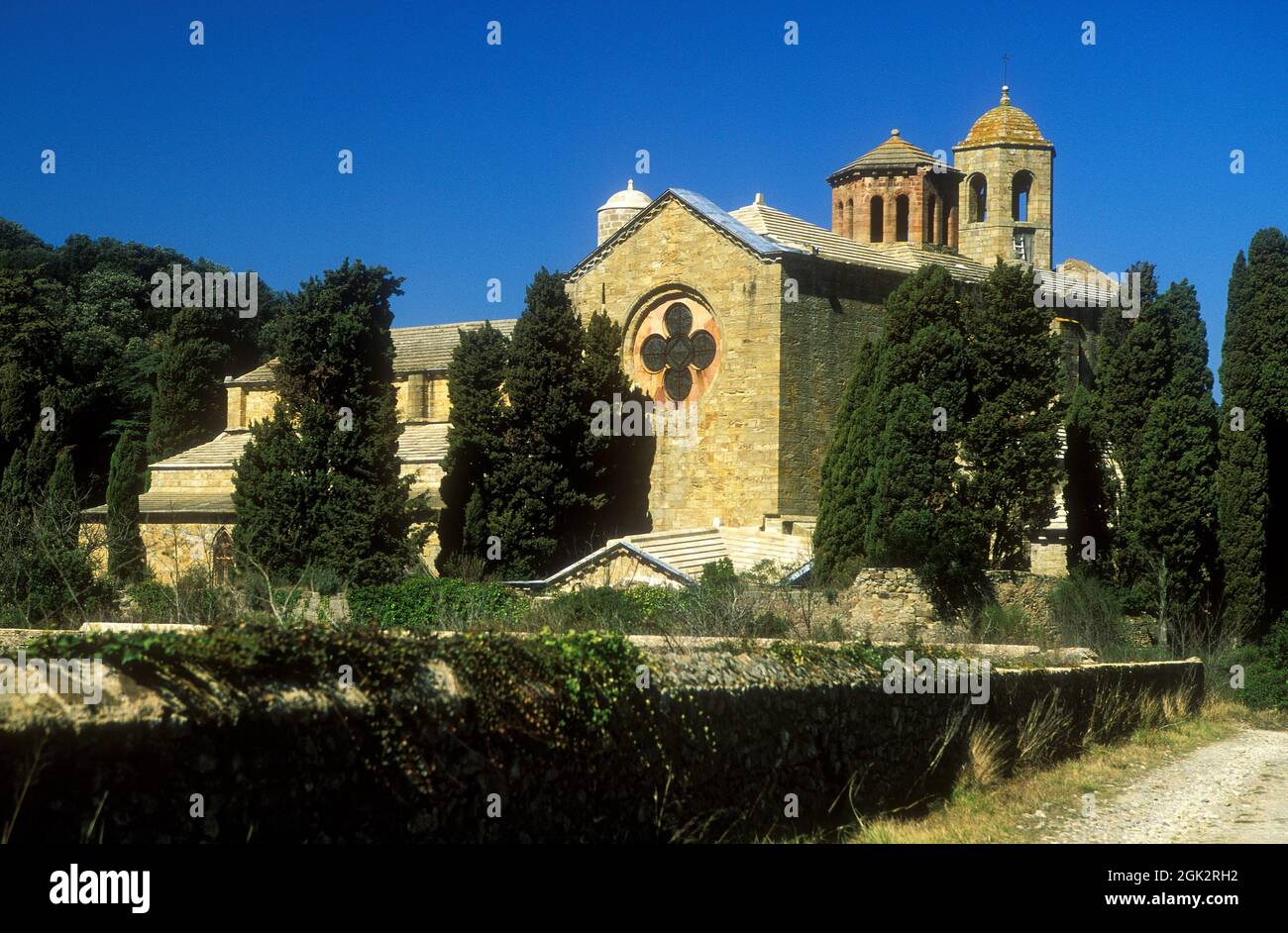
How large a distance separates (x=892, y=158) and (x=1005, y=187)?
5.75 m

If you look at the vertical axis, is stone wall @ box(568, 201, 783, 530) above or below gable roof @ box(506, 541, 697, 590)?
above

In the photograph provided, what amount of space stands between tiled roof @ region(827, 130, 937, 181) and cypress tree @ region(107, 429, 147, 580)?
19646 mm

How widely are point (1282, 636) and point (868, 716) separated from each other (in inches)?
589

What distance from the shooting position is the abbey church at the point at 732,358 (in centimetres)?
2700

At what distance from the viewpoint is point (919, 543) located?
21.8m

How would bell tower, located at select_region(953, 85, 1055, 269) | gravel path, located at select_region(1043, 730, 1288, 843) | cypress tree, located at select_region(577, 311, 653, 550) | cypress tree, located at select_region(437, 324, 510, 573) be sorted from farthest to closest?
bell tower, located at select_region(953, 85, 1055, 269) < cypress tree, located at select_region(577, 311, 653, 550) < cypress tree, located at select_region(437, 324, 510, 573) < gravel path, located at select_region(1043, 730, 1288, 843)

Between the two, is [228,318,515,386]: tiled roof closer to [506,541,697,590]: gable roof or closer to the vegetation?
the vegetation

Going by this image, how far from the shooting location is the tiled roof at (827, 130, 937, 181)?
113 feet

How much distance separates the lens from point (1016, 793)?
10805 millimetres

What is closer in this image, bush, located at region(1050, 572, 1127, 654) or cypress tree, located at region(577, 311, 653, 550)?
bush, located at region(1050, 572, 1127, 654)

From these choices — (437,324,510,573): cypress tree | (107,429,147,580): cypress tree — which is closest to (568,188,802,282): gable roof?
(437,324,510,573): cypress tree

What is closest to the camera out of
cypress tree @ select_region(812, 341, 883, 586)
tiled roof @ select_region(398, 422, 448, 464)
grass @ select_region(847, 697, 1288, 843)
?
grass @ select_region(847, 697, 1288, 843)
